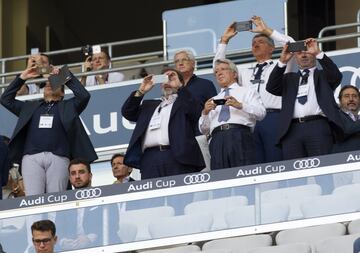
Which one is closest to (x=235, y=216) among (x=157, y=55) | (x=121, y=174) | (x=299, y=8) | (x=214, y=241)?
(x=214, y=241)

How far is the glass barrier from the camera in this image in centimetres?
1228

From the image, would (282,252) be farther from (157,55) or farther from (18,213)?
(157,55)

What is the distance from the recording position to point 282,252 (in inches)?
446

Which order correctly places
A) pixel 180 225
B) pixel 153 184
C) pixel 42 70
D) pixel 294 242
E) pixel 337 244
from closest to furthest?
pixel 337 244
pixel 294 242
pixel 180 225
pixel 153 184
pixel 42 70

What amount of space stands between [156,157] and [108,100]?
16.4 feet

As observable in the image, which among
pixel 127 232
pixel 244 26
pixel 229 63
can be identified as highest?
pixel 244 26

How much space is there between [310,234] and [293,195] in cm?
53

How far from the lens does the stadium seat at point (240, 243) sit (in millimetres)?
11930

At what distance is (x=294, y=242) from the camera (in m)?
11.8

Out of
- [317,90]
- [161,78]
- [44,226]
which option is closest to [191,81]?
[161,78]

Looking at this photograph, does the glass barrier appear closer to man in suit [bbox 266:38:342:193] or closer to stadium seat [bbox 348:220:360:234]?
stadium seat [bbox 348:220:360:234]

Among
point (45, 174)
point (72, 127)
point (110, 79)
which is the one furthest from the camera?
point (110, 79)

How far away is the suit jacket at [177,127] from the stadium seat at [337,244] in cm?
222

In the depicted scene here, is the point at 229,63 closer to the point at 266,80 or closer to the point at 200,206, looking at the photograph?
the point at 266,80
